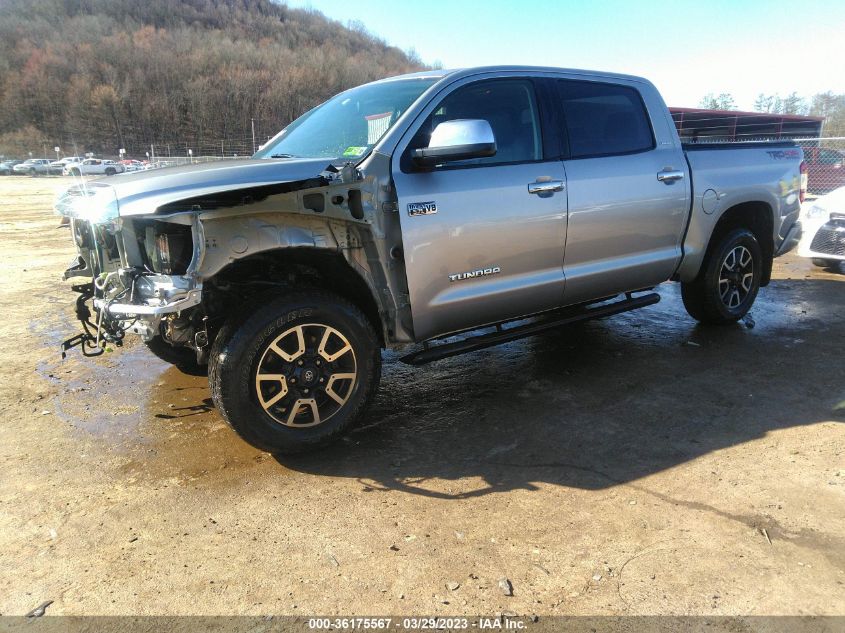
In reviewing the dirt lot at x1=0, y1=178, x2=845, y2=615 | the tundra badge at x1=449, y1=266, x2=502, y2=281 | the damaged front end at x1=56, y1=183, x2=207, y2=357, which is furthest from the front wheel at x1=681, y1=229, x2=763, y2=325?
the damaged front end at x1=56, y1=183, x2=207, y2=357

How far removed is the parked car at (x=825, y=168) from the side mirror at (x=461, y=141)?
1448 centimetres

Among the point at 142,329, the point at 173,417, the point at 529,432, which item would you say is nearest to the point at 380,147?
the point at 142,329

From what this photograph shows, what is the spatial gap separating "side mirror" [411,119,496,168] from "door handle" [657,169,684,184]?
1842mm

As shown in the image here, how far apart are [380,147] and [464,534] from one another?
204 cm

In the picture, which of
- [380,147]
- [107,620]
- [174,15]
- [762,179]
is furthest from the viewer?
[174,15]

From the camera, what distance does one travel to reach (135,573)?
239 cm

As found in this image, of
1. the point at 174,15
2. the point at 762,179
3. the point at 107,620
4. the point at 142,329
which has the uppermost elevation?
the point at 174,15

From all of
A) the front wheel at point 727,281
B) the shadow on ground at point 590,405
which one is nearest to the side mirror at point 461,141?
the shadow on ground at point 590,405

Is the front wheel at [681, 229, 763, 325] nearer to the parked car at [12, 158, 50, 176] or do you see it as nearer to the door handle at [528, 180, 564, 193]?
the door handle at [528, 180, 564, 193]

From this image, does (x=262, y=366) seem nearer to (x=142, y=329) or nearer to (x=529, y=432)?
(x=142, y=329)

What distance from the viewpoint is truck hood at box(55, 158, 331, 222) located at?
276 cm

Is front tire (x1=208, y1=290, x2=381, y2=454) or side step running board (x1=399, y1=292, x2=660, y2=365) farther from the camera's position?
side step running board (x1=399, y1=292, x2=660, y2=365)

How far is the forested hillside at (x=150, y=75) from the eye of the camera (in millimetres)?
86688

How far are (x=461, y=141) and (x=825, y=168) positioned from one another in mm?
15431
